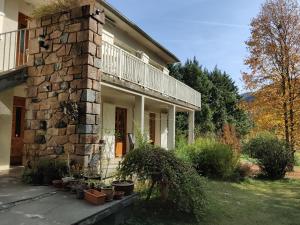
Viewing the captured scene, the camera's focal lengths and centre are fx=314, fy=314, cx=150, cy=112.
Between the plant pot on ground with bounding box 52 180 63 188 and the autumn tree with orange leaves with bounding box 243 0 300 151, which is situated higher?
the autumn tree with orange leaves with bounding box 243 0 300 151

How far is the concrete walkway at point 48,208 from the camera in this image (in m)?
4.44

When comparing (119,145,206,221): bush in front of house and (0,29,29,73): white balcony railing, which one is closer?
(119,145,206,221): bush in front of house

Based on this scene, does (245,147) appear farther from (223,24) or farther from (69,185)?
(223,24)

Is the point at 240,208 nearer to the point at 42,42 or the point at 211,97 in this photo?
the point at 42,42

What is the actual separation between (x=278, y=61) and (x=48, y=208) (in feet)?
Answer: 48.0

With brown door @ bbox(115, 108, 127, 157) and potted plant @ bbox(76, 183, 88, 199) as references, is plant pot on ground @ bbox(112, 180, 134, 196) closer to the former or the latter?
potted plant @ bbox(76, 183, 88, 199)

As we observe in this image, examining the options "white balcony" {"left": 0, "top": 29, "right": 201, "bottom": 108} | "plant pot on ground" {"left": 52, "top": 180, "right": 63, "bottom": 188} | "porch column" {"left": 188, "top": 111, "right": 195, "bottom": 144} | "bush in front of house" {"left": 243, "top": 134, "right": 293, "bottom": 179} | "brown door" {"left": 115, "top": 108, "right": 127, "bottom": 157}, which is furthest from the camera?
"porch column" {"left": 188, "top": 111, "right": 195, "bottom": 144}

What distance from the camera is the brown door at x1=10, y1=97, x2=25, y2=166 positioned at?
10143 millimetres

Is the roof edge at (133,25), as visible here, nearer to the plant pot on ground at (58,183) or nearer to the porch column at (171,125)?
the porch column at (171,125)

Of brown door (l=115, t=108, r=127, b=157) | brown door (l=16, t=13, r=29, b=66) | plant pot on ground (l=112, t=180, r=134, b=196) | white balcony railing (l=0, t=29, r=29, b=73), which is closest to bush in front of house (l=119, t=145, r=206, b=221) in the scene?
plant pot on ground (l=112, t=180, r=134, b=196)

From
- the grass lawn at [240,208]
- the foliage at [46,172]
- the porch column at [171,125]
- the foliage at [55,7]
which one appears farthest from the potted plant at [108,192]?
the porch column at [171,125]

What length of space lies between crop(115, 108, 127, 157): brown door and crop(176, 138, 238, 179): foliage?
396 centimetres

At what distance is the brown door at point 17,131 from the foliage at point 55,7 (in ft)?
11.2

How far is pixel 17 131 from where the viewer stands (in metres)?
10.4
